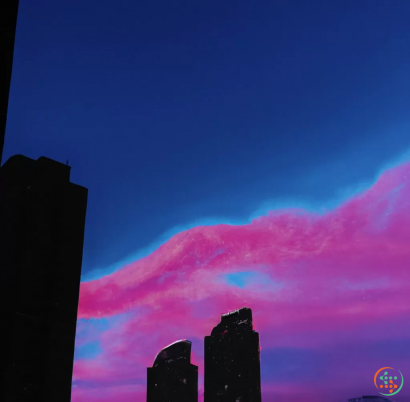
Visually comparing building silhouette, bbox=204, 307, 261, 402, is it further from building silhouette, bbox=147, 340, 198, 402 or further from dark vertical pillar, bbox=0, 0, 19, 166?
dark vertical pillar, bbox=0, 0, 19, 166

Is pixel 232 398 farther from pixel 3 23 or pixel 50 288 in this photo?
pixel 3 23

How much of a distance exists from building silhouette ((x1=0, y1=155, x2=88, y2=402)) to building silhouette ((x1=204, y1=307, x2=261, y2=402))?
4.61 metres

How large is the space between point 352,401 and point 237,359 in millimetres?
13027

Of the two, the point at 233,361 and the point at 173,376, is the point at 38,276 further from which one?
the point at 173,376

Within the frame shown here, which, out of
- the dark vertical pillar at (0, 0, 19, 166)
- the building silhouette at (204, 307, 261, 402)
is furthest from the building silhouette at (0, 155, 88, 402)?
the building silhouette at (204, 307, 261, 402)

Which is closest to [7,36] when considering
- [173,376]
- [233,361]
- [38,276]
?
[38,276]

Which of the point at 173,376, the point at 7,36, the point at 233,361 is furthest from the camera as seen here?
the point at 173,376

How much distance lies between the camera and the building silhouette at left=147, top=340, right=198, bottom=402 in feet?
28.8

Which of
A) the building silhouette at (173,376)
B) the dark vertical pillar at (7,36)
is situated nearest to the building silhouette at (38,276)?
the dark vertical pillar at (7,36)

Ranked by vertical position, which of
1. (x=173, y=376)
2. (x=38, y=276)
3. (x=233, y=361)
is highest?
(x=38, y=276)

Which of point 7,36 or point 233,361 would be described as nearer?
point 7,36

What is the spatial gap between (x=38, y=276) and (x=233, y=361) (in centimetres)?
501

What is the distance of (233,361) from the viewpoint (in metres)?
8.14

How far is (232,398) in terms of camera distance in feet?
26.2
